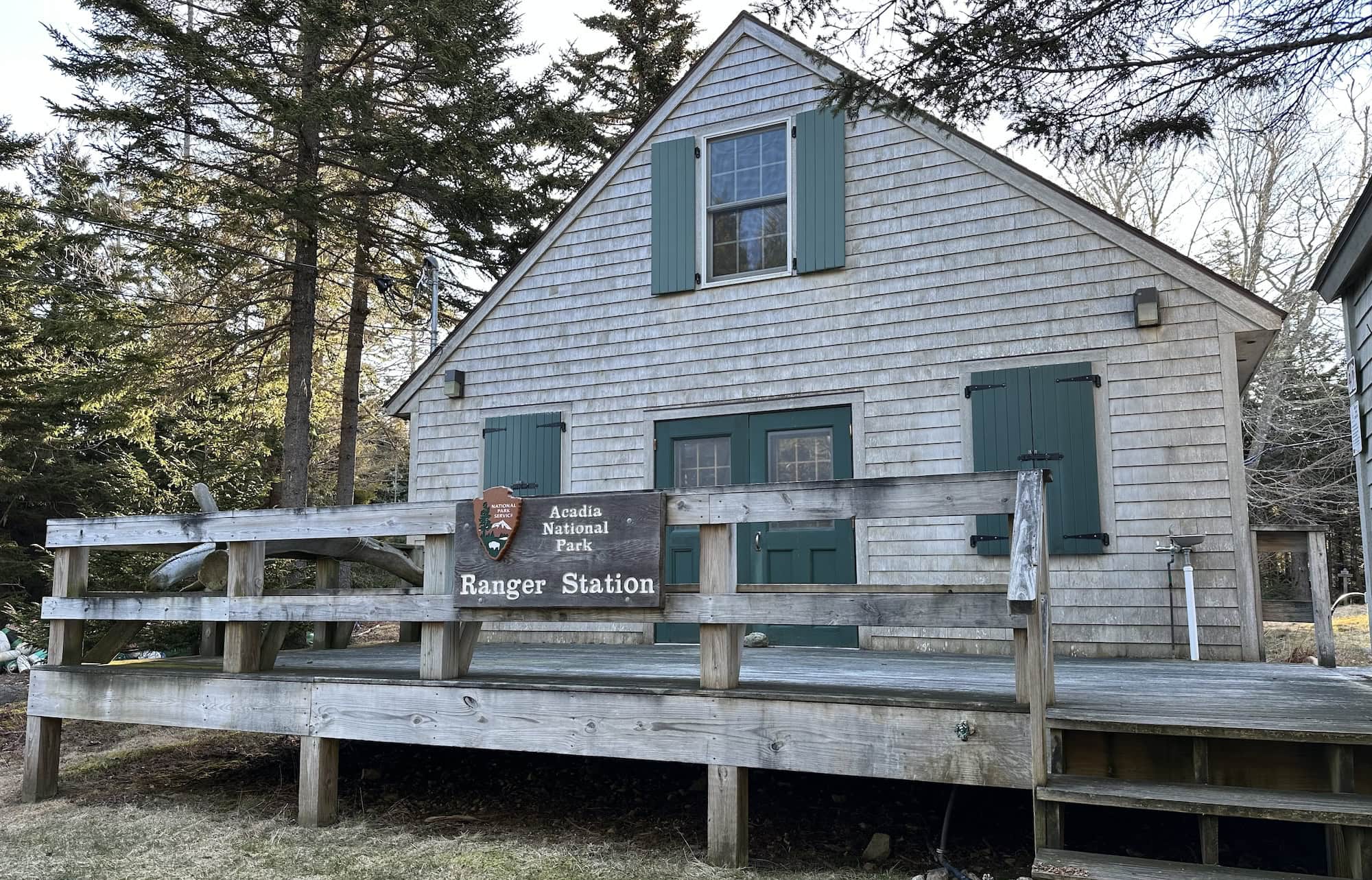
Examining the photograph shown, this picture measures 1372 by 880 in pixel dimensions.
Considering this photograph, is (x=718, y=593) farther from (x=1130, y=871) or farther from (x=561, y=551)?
(x=1130, y=871)

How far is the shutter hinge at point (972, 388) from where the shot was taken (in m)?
7.19

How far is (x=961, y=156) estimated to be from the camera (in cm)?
753

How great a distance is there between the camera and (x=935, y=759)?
380cm

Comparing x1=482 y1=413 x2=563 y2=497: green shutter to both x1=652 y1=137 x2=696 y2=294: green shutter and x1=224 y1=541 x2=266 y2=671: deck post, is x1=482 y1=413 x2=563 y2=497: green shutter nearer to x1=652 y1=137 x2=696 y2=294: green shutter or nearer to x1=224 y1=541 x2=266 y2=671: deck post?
x1=652 y1=137 x2=696 y2=294: green shutter

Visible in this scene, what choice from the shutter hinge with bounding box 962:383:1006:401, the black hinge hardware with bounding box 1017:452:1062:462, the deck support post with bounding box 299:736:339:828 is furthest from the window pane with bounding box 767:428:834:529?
the deck support post with bounding box 299:736:339:828

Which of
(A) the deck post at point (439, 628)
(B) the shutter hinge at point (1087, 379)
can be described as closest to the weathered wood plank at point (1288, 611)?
(B) the shutter hinge at point (1087, 379)

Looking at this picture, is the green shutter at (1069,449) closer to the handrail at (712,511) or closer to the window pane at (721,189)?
the handrail at (712,511)

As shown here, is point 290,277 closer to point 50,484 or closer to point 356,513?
point 50,484

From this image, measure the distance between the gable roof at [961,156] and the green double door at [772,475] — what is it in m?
2.10

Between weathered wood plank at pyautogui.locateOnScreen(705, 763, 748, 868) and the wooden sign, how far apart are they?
2.51 feet

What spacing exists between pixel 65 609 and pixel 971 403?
6045mm

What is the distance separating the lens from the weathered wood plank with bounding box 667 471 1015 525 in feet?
12.5

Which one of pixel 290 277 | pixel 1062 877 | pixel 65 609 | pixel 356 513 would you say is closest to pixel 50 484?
pixel 290 277

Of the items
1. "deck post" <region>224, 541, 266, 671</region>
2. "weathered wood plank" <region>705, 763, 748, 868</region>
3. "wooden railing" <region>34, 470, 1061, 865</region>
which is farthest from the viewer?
"deck post" <region>224, 541, 266, 671</region>
